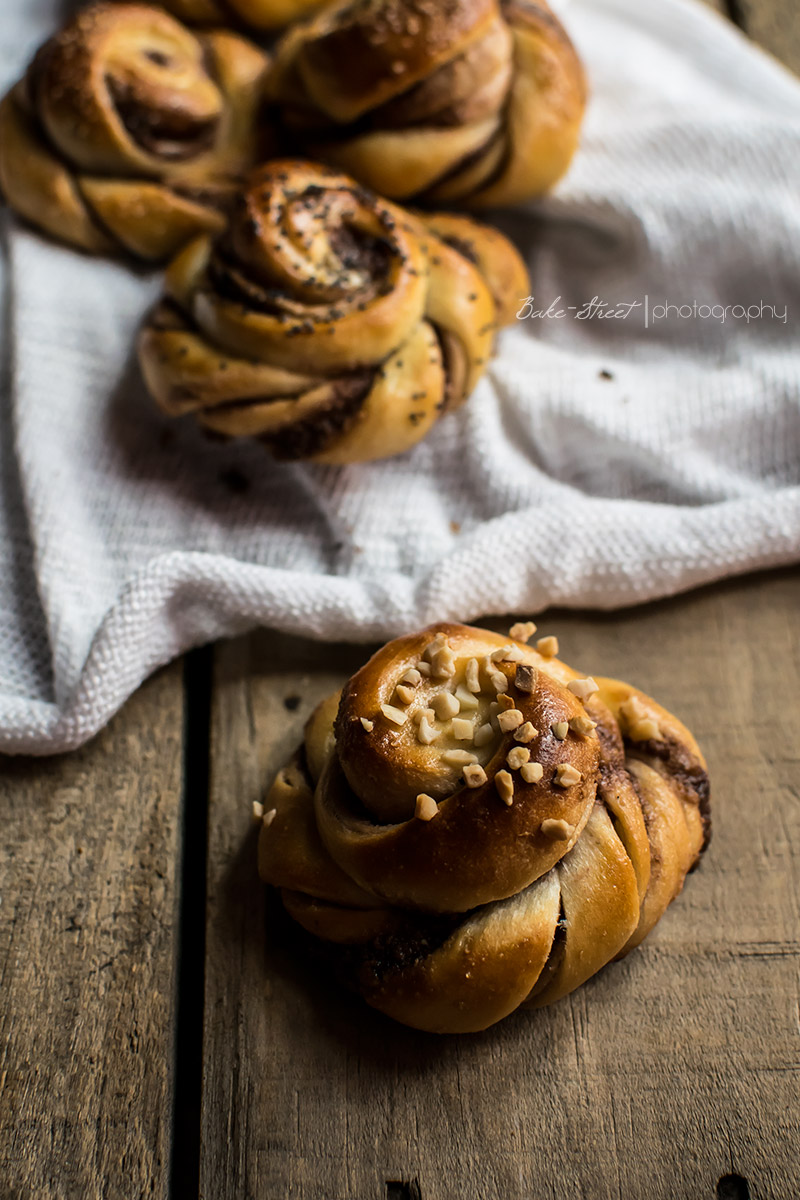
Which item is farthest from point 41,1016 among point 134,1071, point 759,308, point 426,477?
point 759,308

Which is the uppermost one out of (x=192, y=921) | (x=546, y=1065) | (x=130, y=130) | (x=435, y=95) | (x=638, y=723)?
(x=435, y=95)

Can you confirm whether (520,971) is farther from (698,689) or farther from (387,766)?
(698,689)

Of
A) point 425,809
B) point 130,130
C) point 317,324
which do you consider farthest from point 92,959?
point 130,130

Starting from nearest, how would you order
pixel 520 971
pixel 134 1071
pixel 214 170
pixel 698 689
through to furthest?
pixel 520 971 < pixel 134 1071 < pixel 698 689 < pixel 214 170

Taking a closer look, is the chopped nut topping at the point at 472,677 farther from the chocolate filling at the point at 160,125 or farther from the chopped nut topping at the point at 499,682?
the chocolate filling at the point at 160,125

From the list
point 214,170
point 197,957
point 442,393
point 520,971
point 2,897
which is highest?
point 214,170

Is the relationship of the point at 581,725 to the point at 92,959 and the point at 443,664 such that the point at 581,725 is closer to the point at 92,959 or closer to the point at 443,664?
the point at 443,664
